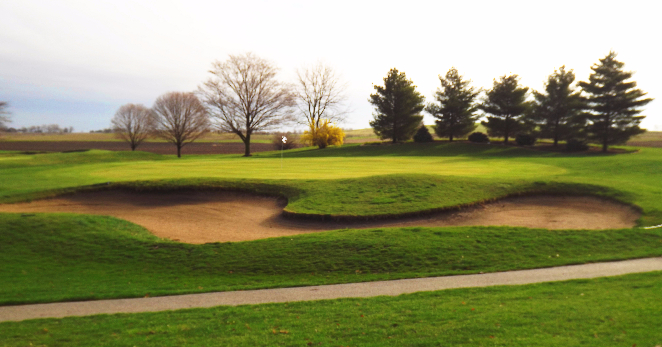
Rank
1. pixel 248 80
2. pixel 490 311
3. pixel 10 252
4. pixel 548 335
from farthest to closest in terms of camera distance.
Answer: pixel 248 80 < pixel 10 252 < pixel 490 311 < pixel 548 335

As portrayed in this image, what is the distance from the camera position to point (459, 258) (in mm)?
11531

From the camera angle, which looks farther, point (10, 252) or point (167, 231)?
→ point (167, 231)

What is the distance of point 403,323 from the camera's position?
22.4ft

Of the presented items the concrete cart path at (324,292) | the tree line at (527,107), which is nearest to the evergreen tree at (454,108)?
the tree line at (527,107)

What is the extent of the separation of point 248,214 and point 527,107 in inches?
2027

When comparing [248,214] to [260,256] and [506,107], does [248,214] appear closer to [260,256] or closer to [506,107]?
[260,256]

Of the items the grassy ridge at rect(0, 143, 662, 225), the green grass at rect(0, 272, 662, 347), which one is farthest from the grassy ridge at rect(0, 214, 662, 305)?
the grassy ridge at rect(0, 143, 662, 225)

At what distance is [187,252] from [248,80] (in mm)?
51158

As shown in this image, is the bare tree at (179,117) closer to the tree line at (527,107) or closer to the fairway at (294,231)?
the tree line at (527,107)

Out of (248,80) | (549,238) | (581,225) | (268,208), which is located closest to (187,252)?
(268,208)

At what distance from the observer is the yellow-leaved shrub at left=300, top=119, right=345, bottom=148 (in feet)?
222

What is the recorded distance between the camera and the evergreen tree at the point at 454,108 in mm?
62787

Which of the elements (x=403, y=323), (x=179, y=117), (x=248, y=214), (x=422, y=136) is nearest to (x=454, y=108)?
(x=422, y=136)

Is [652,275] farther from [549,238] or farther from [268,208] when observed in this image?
[268,208]
